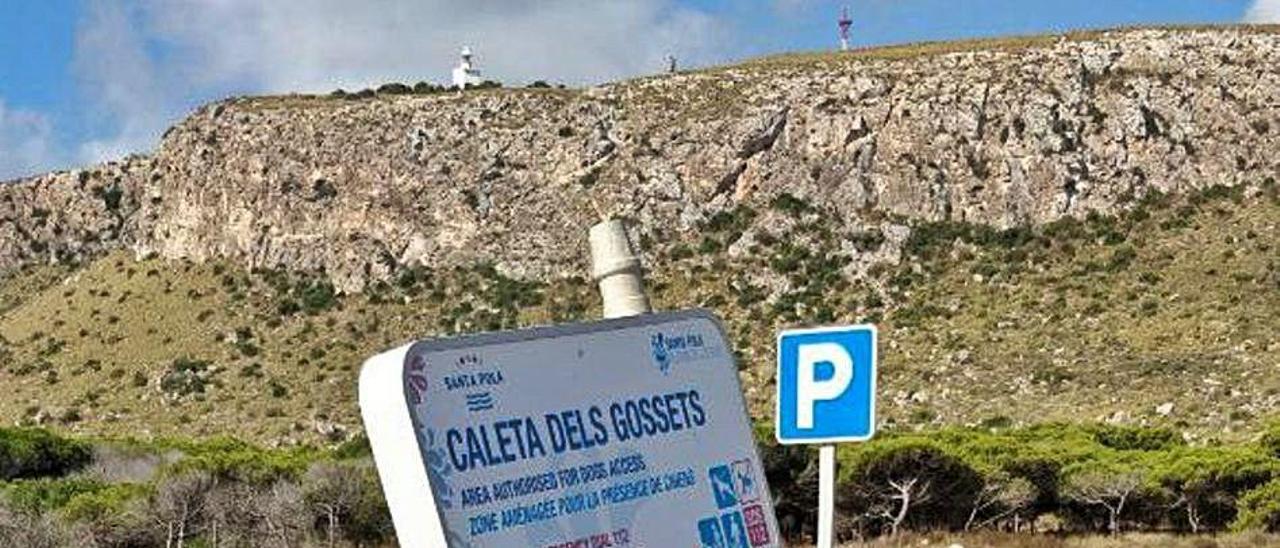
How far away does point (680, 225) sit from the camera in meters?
57.4

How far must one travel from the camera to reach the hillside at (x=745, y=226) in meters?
49.5

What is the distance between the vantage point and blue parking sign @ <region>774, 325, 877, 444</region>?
16.1ft

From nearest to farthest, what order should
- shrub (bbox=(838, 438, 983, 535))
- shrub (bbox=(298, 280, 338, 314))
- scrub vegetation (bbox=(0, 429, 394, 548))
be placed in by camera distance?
scrub vegetation (bbox=(0, 429, 394, 548)), shrub (bbox=(838, 438, 983, 535)), shrub (bbox=(298, 280, 338, 314))

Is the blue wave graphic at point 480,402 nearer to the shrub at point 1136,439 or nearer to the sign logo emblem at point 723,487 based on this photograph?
the sign logo emblem at point 723,487

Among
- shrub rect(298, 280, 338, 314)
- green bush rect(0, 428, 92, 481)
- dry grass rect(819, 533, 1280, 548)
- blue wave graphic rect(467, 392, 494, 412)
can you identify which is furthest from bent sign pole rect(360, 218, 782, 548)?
shrub rect(298, 280, 338, 314)

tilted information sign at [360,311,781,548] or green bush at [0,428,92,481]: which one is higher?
green bush at [0,428,92,481]

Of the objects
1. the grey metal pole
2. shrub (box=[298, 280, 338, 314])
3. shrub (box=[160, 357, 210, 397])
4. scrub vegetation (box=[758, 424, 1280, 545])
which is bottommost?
scrub vegetation (box=[758, 424, 1280, 545])

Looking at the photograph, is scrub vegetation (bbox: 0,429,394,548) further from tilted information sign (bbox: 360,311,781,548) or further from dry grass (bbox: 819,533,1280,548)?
tilted information sign (bbox: 360,311,781,548)

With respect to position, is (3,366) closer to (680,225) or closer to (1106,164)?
(680,225)

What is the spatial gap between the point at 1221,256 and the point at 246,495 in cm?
3418

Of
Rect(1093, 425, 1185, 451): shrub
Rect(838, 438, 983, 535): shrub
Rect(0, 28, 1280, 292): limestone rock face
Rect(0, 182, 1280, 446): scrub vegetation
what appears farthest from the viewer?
Rect(0, 28, 1280, 292): limestone rock face

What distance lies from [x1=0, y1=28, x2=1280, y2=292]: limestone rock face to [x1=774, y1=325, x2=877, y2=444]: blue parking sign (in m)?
50.7

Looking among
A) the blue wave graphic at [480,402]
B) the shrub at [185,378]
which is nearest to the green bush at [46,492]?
the blue wave graphic at [480,402]

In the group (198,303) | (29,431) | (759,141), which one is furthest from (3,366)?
(759,141)
